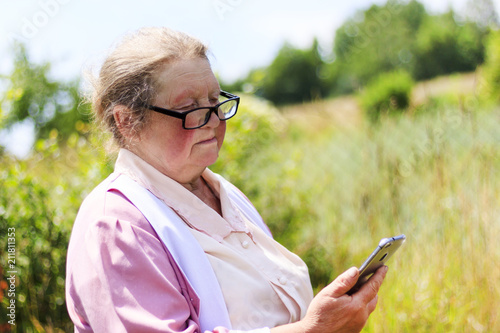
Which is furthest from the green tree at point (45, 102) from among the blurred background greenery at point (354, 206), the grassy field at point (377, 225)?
the grassy field at point (377, 225)

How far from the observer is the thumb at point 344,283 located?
1381mm

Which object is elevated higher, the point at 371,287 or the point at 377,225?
the point at 371,287

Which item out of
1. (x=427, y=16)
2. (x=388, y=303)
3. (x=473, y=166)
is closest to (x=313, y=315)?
(x=388, y=303)

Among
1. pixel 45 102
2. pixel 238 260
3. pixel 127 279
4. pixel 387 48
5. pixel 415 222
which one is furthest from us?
pixel 387 48

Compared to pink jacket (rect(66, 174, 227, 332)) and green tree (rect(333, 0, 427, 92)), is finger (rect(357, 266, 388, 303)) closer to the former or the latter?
pink jacket (rect(66, 174, 227, 332))

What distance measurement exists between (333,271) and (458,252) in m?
1.05

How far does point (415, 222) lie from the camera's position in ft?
12.3

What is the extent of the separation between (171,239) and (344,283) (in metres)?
0.51

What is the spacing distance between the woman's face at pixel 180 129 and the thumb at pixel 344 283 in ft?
1.80

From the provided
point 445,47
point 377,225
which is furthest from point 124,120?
point 445,47

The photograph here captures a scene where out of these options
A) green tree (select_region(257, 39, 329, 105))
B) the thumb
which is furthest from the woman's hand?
green tree (select_region(257, 39, 329, 105))

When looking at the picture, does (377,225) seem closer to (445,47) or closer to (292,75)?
(445,47)

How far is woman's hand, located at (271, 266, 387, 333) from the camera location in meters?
1.39

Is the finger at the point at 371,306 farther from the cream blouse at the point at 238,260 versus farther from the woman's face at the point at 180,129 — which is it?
the woman's face at the point at 180,129
